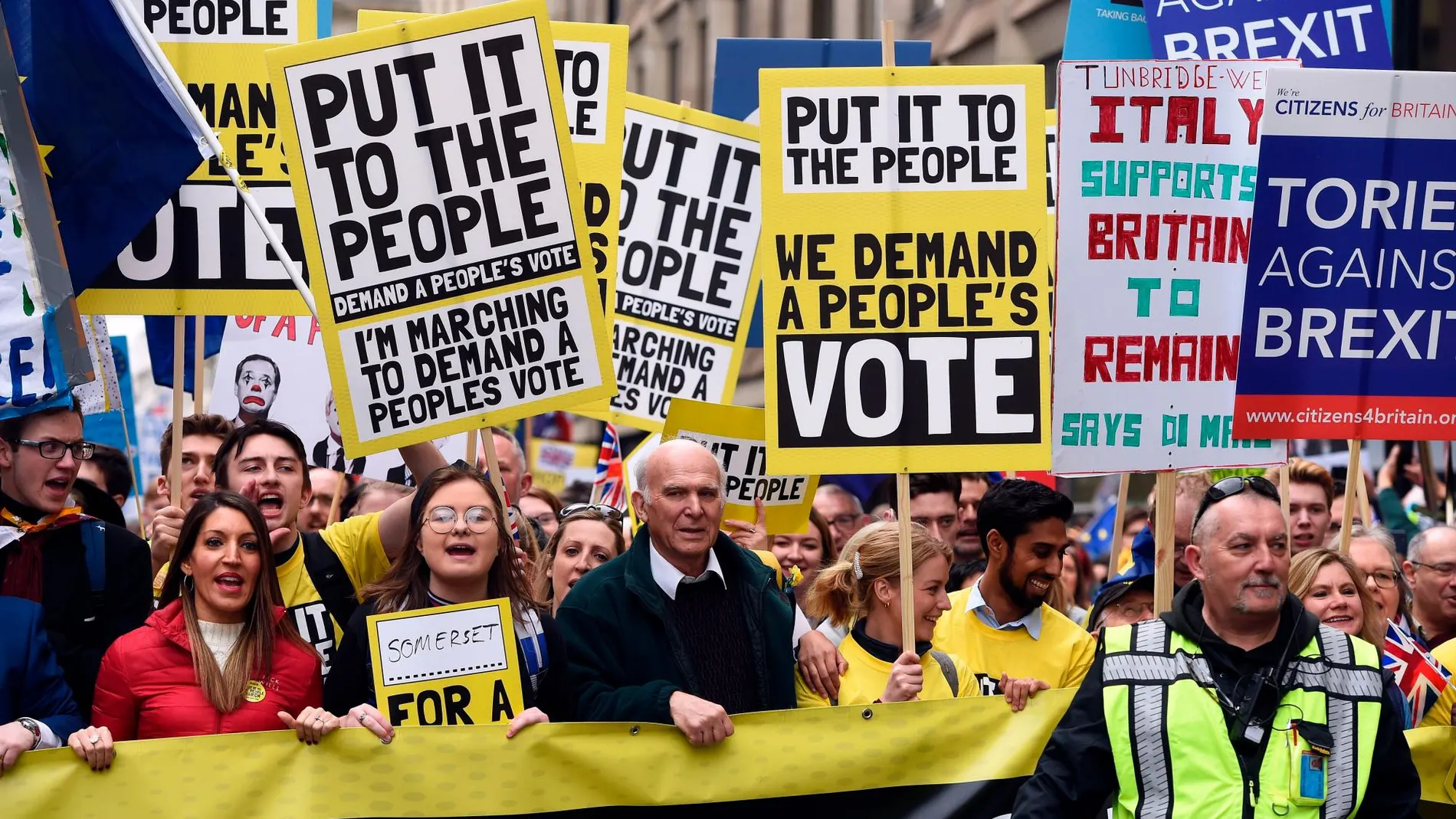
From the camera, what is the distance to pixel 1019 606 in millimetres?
6254

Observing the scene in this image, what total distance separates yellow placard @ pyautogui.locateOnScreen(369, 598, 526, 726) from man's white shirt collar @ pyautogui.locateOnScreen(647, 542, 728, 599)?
448 millimetres

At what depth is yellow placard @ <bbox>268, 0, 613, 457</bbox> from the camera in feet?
20.6

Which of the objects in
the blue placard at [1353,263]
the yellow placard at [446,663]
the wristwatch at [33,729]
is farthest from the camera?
the blue placard at [1353,263]

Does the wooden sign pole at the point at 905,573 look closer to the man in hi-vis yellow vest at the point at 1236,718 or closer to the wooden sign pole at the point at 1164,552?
the wooden sign pole at the point at 1164,552

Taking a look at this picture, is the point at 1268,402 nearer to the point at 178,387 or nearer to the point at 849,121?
the point at 849,121

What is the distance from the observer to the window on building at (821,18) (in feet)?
94.7

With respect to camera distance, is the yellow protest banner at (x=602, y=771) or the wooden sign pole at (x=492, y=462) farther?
the wooden sign pole at (x=492, y=462)

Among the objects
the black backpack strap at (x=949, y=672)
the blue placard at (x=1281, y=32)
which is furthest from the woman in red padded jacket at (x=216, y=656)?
the blue placard at (x=1281, y=32)

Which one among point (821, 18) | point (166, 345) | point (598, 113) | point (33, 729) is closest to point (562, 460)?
point (166, 345)

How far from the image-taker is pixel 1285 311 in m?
6.27

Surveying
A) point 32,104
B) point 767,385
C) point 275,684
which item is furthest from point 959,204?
point 32,104

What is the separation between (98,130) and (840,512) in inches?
151

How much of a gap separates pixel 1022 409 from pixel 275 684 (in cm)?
238

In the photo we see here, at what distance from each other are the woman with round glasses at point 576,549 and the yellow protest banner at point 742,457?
60 cm
